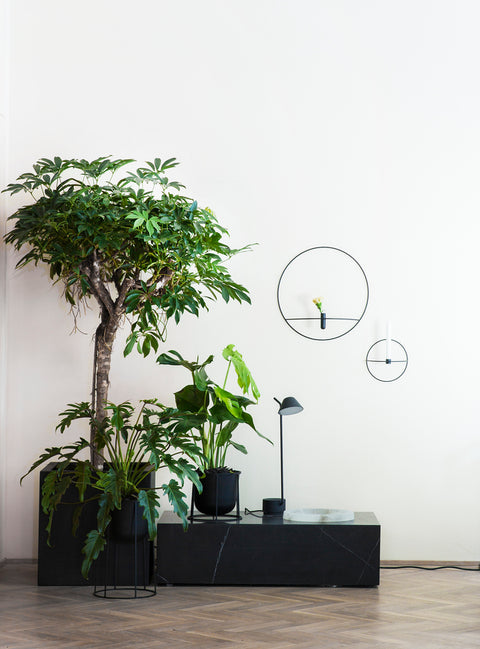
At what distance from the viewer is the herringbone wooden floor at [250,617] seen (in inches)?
124

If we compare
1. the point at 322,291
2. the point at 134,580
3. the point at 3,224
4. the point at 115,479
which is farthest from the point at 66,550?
the point at 322,291

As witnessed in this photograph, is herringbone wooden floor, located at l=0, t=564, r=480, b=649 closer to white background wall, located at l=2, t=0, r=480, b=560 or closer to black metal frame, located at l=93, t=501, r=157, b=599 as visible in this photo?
black metal frame, located at l=93, t=501, r=157, b=599

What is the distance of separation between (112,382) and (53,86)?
5.72ft

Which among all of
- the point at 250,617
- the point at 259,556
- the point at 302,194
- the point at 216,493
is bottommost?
the point at 250,617

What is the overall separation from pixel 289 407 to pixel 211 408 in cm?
43

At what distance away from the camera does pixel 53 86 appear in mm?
4742

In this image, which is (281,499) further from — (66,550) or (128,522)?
(66,550)

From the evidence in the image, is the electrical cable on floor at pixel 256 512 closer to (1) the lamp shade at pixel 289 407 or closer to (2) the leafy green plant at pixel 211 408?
(2) the leafy green plant at pixel 211 408

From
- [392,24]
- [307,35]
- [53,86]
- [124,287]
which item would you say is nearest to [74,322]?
[124,287]

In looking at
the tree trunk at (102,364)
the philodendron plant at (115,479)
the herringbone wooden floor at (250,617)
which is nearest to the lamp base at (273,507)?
the herringbone wooden floor at (250,617)

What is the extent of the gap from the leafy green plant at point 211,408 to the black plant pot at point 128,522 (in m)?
0.40

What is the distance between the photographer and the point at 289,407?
4.27 metres

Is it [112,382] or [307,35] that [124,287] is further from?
[307,35]

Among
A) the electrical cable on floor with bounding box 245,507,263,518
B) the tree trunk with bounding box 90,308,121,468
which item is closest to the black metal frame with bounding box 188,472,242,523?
the electrical cable on floor with bounding box 245,507,263,518
